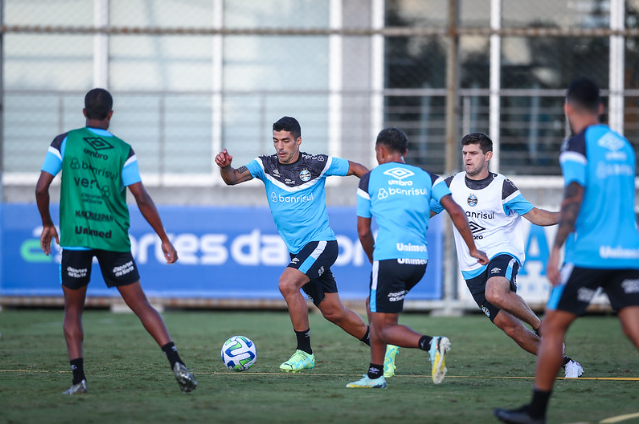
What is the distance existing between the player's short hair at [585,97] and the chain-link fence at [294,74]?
9378 millimetres

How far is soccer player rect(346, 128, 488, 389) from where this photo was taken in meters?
6.39

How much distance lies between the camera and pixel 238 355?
7.45 meters

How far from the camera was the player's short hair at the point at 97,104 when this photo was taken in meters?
6.36

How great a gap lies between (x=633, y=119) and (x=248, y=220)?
6.77m

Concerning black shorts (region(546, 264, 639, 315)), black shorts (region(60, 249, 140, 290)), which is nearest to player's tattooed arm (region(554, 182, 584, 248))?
black shorts (region(546, 264, 639, 315))

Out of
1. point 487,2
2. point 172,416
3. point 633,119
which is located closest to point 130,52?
point 487,2

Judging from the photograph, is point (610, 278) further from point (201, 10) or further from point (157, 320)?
point (201, 10)

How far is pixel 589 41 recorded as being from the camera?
1574 cm

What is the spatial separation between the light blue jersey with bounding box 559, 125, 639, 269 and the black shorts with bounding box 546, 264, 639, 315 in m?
0.05

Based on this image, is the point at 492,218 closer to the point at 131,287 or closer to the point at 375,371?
the point at 375,371

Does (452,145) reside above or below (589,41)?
below

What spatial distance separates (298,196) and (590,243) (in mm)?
3324

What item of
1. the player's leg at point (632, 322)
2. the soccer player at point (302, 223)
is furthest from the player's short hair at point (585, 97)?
the soccer player at point (302, 223)

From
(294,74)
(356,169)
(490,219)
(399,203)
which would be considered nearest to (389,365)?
(490,219)
